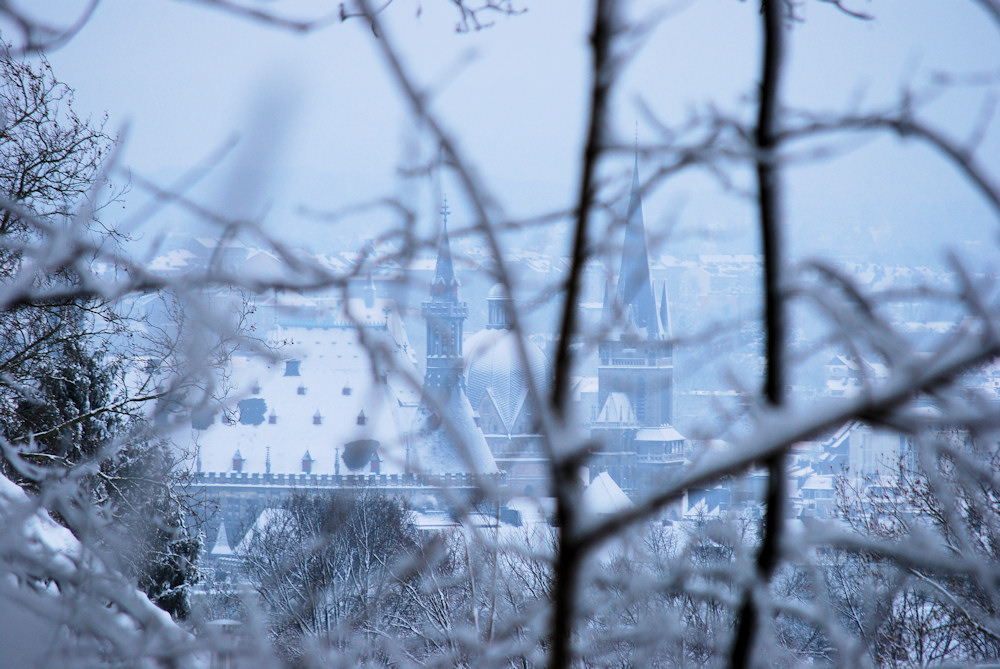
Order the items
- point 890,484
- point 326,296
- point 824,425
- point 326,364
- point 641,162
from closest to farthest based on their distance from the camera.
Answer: point 824,425 → point 641,162 → point 326,296 → point 890,484 → point 326,364

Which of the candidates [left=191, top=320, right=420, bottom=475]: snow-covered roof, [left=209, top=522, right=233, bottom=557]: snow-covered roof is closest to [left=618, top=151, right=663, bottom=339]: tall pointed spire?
[left=209, top=522, right=233, bottom=557]: snow-covered roof

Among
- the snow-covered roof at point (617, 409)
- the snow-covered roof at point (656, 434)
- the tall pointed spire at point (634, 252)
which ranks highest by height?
the tall pointed spire at point (634, 252)

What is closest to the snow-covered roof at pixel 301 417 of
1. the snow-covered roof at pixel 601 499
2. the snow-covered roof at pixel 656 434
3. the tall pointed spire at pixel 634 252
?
the snow-covered roof at pixel 656 434

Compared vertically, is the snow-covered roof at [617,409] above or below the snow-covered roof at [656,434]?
above

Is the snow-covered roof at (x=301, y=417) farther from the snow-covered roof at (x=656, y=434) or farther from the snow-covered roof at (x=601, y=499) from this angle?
the snow-covered roof at (x=601, y=499)

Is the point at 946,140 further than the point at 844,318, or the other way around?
the point at 946,140

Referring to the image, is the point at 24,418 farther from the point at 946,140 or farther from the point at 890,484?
the point at 890,484

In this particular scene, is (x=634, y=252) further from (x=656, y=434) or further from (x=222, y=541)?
(x=656, y=434)

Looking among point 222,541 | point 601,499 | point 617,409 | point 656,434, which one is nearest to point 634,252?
point 601,499

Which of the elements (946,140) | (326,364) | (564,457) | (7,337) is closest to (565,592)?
(564,457)

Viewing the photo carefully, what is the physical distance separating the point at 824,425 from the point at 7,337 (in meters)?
5.93

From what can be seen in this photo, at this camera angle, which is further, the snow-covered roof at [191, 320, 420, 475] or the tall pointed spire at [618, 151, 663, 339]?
the snow-covered roof at [191, 320, 420, 475]

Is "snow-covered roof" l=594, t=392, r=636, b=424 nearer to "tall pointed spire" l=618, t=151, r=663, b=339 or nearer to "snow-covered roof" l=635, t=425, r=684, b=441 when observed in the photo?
"snow-covered roof" l=635, t=425, r=684, b=441

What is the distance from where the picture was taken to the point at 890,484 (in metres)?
10.0
